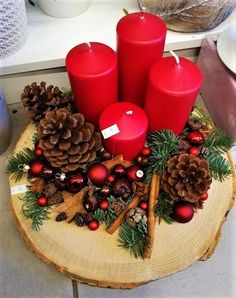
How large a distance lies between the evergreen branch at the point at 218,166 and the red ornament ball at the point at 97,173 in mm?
179

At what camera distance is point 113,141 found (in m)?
0.53

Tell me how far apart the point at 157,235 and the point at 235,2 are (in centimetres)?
54

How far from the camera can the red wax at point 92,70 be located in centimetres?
50

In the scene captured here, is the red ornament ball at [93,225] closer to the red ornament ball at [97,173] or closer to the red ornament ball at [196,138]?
the red ornament ball at [97,173]

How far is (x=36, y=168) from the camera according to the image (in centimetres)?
57

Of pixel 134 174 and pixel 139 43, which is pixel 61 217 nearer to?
pixel 134 174

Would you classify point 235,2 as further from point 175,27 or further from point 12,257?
point 12,257

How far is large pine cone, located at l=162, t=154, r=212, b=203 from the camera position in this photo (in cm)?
51

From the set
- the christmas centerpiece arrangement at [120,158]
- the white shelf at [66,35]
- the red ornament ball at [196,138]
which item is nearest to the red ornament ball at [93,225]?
the christmas centerpiece arrangement at [120,158]

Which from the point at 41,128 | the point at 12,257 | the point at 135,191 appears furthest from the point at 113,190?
the point at 12,257

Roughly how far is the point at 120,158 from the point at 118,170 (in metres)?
0.02

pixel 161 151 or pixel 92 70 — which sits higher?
pixel 92 70

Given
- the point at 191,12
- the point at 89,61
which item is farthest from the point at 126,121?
the point at 191,12

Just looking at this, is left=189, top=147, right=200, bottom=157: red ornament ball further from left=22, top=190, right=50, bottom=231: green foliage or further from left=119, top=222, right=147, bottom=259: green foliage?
left=22, top=190, right=50, bottom=231: green foliage
